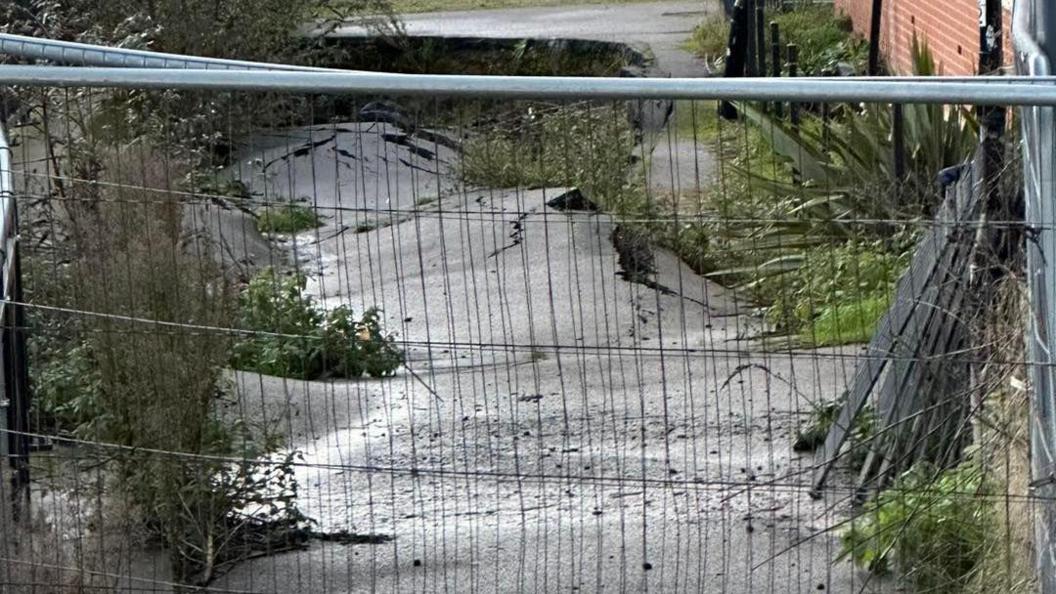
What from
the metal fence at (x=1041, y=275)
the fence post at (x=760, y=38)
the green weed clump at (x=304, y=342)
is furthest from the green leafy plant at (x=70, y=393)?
the fence post at (x=760, y=38)

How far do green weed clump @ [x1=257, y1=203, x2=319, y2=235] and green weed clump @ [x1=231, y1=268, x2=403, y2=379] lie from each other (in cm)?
20

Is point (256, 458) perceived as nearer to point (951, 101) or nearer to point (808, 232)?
point (808, 232)

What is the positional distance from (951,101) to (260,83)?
1.41 meters

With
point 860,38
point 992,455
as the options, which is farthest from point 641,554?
point 860,38

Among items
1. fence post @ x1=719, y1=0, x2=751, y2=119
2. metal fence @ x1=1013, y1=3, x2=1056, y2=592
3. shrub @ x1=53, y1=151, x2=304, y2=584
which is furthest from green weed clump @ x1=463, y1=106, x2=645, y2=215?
fence post @ x1=719, y1=0, x2=751, y2=119

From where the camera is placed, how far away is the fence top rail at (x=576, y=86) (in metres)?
3.21

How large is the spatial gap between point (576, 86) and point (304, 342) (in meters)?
2.93

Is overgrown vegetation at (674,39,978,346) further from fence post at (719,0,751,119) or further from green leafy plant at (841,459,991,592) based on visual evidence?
fence post at (719,0,751,119)

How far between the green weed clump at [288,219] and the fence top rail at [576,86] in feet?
1.14

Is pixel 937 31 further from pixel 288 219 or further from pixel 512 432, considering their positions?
pixel 512 432

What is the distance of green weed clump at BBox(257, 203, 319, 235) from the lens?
405 centimetres

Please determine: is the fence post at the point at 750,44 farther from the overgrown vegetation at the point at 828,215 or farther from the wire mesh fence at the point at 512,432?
the wire mesh fence at the point at 512,432

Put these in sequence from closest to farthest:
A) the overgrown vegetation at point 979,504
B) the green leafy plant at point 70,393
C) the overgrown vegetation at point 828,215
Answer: the overgrown vegetation at point 979,504 → the overgrown vegetation at point 828,215 → the green leafy plant at point 70,393

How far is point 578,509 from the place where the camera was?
4785mm
